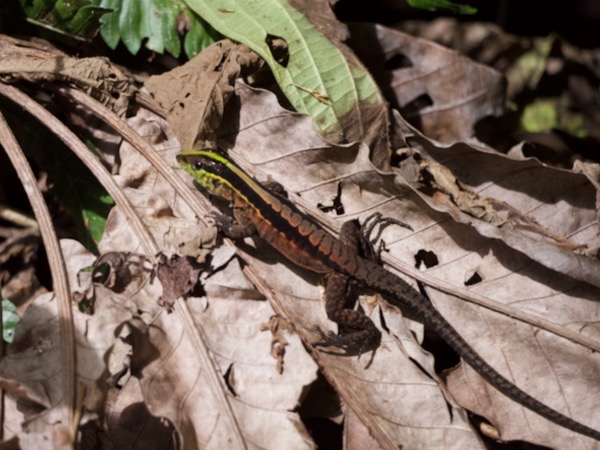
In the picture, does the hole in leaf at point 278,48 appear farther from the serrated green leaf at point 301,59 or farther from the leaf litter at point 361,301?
the leaf litter at point 361,301

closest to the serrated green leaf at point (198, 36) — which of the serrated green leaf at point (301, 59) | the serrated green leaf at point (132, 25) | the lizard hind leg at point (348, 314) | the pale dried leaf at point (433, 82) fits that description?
the serrated green leaf at point (301, 59)

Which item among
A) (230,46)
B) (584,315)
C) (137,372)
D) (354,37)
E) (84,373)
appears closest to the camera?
(84,373)

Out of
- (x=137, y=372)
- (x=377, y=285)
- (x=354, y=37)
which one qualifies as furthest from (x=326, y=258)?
(x=354, y=37)

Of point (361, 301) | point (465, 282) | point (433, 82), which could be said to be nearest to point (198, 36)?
point (433, 82)

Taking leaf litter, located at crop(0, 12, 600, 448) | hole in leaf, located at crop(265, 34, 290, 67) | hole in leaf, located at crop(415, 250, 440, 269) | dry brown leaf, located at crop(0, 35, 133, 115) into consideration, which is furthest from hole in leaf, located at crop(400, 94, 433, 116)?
dry brown leaf, located at crop(0, 35, 133, 115)

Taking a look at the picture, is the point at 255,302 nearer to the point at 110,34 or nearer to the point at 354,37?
the point at 110,34

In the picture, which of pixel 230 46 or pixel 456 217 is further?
pixel 230 46

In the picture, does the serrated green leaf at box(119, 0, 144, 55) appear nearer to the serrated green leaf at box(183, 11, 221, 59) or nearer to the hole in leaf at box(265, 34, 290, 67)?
the serrated green leaf at box(183, 11, 221, 59)
